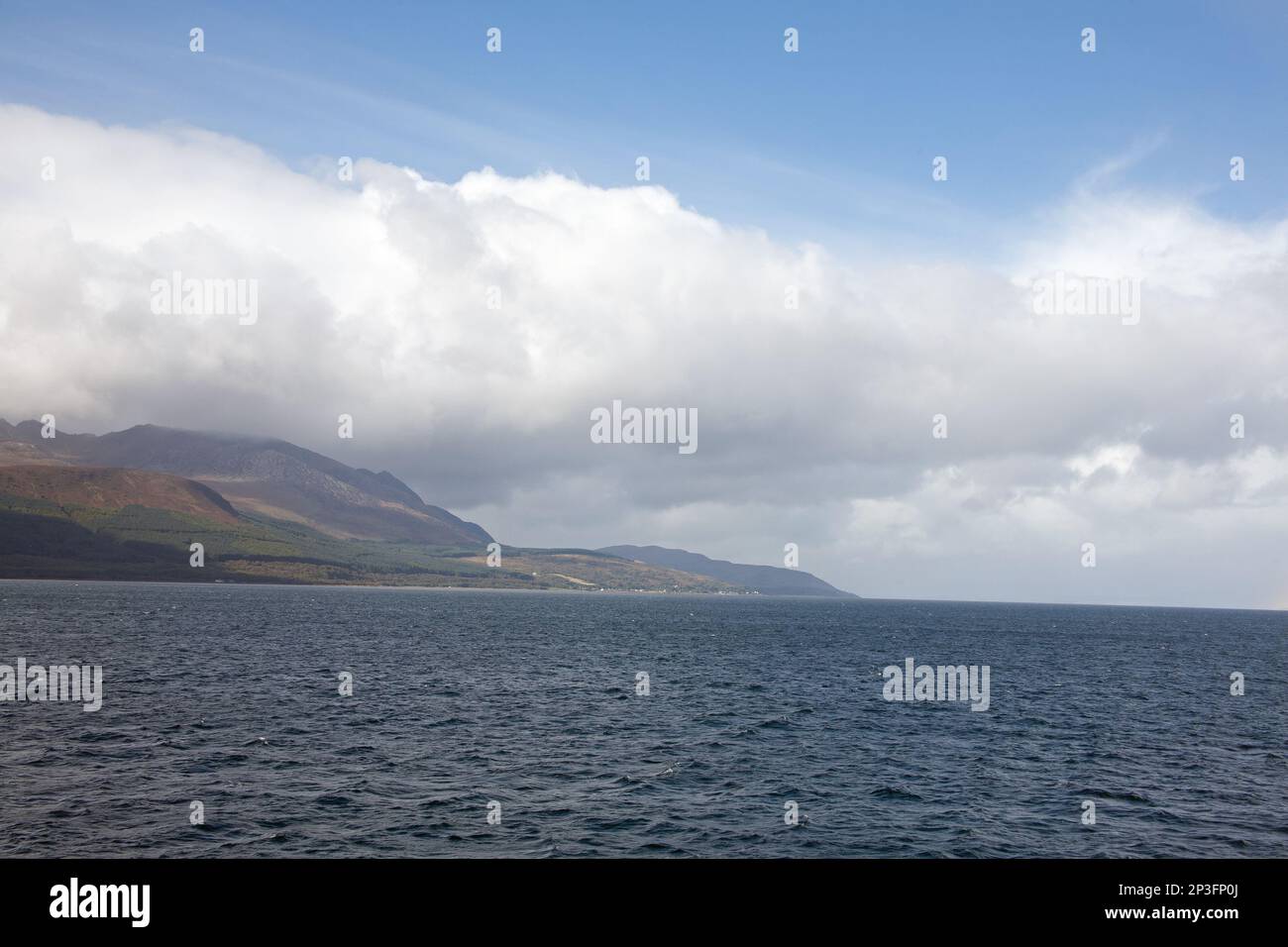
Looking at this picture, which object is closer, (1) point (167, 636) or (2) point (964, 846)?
(2) point (964, 846)

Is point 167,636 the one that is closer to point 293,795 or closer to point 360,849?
point 293,795

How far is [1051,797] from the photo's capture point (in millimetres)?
49469

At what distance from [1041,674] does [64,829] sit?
4557 inches

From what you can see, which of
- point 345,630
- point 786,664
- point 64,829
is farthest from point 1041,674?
point 345,630

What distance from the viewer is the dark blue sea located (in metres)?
39.6

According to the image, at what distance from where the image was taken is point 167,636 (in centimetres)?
13662

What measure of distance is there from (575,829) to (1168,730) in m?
60.6

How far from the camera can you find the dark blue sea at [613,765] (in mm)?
39562

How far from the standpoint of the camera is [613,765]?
54219 mm
